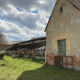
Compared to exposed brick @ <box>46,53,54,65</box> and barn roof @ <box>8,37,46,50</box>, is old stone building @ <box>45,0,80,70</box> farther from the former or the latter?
barn roof @ <box>8,37,46,50</box>

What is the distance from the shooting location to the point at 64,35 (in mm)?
11008

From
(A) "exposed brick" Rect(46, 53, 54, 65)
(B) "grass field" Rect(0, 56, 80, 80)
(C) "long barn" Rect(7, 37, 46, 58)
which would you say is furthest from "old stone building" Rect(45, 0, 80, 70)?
(C) "long barn" Rect(7, 37, 46, 58)

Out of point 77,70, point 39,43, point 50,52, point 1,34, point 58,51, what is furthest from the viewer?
point 1,34

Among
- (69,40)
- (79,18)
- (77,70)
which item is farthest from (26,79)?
(79,18)

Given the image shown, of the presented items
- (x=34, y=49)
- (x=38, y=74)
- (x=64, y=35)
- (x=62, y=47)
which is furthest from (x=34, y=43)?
(x=38, y=74)

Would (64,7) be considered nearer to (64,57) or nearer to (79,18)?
(79,18)

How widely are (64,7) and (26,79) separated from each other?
634 centimetres

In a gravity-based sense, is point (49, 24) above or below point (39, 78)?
above

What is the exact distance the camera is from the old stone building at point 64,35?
32.5 feet

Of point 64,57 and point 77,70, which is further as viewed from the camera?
point 64,57

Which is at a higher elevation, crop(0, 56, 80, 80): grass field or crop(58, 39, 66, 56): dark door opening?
crop(58, 39, 66, 56): dark door opening

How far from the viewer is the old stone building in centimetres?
990

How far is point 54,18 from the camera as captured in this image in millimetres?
12281

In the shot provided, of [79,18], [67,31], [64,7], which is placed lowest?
[67,31]
